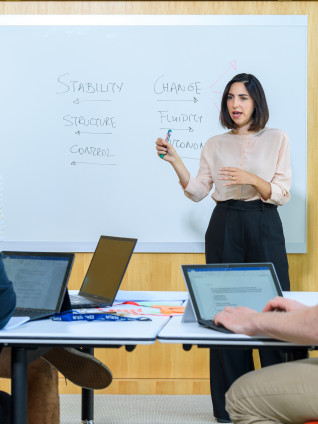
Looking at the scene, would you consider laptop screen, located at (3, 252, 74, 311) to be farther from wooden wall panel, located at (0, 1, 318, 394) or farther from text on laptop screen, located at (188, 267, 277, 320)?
wooden wall panel, located at (0, 1, 318, 394)

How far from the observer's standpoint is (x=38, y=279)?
223 cm

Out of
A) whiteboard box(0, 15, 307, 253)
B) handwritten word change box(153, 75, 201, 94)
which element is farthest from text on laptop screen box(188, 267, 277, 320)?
handwritten word change box(153, 75, 201, 94)

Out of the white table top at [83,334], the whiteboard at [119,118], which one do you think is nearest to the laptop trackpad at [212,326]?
the white table top at [83,334]

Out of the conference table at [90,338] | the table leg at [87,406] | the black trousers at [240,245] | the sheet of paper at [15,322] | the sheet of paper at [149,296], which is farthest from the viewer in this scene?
the black trousers at [240,245]

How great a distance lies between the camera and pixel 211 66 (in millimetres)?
3771

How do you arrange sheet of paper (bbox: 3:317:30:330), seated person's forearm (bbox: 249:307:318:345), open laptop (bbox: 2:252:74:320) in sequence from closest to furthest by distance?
seated person's forearm (bbox: 249:307:318:345) → sheet of paper (bbox: 3:317:30:330) → open laptop (bbox: 2:252:74:320)

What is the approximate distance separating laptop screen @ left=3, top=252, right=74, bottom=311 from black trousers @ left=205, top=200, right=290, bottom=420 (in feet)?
3.84

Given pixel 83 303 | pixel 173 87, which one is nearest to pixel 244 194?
pixel 173 87

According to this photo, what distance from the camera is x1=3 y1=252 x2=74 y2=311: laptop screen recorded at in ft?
7.15

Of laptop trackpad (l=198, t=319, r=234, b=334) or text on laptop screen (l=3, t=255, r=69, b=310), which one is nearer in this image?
laptop trackpad (l=198, t=319, r=234, b=334)

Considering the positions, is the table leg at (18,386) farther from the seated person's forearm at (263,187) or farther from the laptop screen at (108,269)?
the seated person's forearm at (263,187)

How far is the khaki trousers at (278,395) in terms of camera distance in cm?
169

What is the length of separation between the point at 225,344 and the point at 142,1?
8.39ft

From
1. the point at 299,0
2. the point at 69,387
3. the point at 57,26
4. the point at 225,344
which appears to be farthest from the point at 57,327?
the point at 299,0
